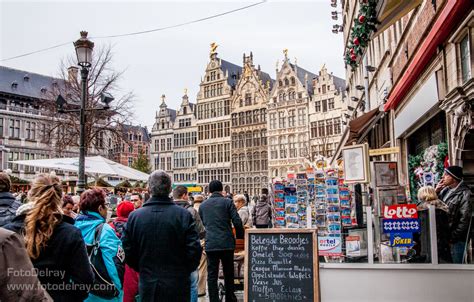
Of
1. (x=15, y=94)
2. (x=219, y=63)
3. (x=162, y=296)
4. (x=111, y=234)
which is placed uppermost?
(x=219, y=63)

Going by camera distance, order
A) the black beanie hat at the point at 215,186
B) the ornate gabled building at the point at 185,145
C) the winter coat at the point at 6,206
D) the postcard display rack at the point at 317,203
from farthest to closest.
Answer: the ornate gabled building at the point at 185,145 → the black beanie hat at the point at 215,186 → the postcard display rack at the point at 317,203 → the winter coat at the point at 6,206

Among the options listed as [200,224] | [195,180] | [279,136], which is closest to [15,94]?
[195,180]

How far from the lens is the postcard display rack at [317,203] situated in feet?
18.7

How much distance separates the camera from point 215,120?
176 ft

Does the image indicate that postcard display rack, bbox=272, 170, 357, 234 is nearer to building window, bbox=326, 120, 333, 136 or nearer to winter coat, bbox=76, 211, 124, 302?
winter coat, bbox=76, 211, 124, 302

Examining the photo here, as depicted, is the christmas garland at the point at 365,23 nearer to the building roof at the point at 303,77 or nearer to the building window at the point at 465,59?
the building window at the point at 465,59

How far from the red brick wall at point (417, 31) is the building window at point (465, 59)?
0.63 metres

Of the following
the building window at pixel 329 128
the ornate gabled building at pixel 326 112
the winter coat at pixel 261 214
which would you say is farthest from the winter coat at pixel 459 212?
the building window at pixel 329 128

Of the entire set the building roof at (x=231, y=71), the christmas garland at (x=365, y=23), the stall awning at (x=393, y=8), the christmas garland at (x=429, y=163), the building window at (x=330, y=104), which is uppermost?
the building roof at (x=231, y=71)

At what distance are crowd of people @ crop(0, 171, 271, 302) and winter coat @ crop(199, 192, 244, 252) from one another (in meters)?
1.42

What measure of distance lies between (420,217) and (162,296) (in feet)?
9.99

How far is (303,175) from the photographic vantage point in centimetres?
607

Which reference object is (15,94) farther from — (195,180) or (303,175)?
(303,175)

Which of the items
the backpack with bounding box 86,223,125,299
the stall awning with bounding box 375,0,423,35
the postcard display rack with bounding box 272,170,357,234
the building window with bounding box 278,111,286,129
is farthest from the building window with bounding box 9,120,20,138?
the backpack with bounding box 86,223,125,299
